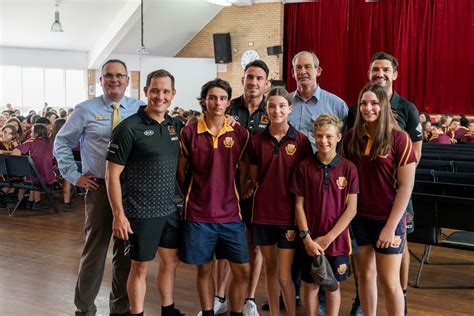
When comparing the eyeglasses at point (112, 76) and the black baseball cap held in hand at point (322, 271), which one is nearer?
the black baseball cap held in hand at point (322, 271)

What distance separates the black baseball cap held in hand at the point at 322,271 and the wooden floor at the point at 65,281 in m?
1.02

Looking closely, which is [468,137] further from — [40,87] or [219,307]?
[40,87]

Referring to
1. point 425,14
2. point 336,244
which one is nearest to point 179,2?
point 425,14

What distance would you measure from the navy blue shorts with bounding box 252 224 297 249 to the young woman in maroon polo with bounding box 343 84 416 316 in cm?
39

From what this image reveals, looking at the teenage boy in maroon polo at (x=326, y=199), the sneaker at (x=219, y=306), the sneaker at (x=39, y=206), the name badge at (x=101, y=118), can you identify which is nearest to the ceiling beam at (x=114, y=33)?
the sneaker at (x=39, y=206)

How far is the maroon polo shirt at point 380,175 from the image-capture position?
303cm

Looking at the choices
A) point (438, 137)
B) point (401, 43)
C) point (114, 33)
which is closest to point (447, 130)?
point (438, 137)

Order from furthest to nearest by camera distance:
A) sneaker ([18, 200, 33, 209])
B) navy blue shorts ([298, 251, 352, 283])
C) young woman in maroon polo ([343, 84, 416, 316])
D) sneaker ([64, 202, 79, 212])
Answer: sneaker ([18, 200, 33, 209])
sneaker ([64, 202, 79, 212])
navy blue shorts ([298, 251, 352, 283])
young woman in maroon polo ([343, 84, 416, 316])

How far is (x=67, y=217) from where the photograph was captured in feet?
24.2

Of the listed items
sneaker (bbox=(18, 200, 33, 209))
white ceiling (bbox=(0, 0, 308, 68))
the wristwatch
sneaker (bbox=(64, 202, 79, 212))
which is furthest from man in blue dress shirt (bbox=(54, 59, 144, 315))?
white ceiling (bbox=(0, 0, 308, 68))

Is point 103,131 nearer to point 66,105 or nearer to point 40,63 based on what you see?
point 40,63

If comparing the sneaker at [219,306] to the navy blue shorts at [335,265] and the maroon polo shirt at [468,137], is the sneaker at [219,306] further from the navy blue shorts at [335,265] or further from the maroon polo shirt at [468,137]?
the maroon polo shirt at [468,137]

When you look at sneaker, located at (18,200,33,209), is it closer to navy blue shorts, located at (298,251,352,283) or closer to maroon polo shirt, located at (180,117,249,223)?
maroon polo shirt, located at (180,117,249,223)

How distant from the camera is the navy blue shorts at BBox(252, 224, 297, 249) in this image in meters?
3.24
